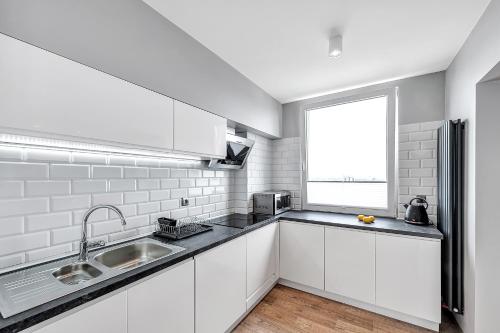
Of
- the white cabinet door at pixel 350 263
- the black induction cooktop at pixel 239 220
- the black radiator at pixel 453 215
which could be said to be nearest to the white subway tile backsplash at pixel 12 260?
the black induction cooktop at pixel 239 220

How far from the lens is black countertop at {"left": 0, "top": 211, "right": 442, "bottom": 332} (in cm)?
82

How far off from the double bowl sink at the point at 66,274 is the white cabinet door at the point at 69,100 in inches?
27.4

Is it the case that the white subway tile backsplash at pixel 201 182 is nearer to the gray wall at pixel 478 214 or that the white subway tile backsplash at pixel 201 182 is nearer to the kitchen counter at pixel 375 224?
the kitchen counter at pixel 375 224

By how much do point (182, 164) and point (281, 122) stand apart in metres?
1.82

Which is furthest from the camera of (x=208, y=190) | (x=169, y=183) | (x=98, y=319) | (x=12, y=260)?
(x=208, y=190)

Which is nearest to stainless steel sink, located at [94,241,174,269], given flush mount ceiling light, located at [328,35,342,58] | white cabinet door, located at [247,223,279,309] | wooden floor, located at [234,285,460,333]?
white cabinet door, located at [247,223,279,309]

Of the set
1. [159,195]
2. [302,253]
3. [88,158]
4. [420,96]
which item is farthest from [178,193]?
[420,96]

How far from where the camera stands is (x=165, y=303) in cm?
132

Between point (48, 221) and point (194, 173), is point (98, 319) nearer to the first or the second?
point (48, 221)

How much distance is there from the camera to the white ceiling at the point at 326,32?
1492mm

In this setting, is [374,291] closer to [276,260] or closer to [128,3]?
[276,260]

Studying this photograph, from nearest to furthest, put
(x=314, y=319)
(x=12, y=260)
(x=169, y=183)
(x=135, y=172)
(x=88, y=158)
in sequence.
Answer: (x=12, y=260) → (x=88, y=158) → (x=135, y=172) → (x=169, y=183) → (x=314, y=319)

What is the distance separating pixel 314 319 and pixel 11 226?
2392 millimetres

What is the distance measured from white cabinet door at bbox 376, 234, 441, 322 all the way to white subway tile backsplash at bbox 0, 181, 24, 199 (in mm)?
2719
